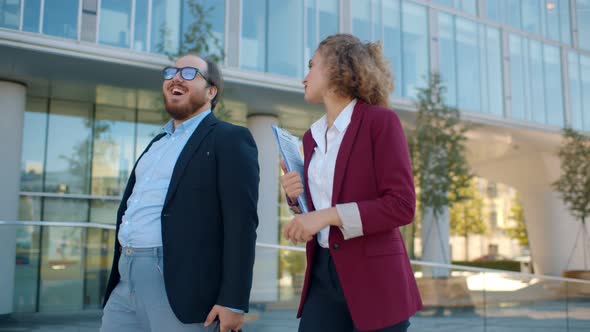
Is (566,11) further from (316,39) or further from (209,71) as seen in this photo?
(209,71)

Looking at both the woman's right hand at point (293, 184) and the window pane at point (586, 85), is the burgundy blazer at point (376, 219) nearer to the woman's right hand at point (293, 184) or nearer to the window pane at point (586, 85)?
the woman's right hand at point (293, 184)

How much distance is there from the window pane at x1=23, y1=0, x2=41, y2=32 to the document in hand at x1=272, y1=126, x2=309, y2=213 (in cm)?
1076

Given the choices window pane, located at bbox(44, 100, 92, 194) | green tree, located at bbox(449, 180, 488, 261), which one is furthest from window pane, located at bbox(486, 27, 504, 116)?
green tree, located at bbox(449, 180, 488, 261)

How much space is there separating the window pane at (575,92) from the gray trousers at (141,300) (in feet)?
73.3

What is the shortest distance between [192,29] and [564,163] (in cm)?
1497

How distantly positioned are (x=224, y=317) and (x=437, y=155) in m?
14.4

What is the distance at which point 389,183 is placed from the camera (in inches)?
81.9

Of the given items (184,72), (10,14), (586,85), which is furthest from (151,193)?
(586,85)

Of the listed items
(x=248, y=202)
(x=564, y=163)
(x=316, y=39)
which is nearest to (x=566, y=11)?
(x=564, y=163)

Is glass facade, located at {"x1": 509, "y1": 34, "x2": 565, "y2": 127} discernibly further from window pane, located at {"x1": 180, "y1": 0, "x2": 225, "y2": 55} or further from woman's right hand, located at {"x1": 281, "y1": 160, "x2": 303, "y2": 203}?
woman's right hand, located at {"x1": 281, "y1": 160, "x2": 303, "y2": 203}

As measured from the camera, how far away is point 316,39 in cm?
1550

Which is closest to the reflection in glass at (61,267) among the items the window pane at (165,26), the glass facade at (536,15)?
the window pane at (165,26)

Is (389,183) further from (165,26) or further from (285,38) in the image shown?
(285,38)

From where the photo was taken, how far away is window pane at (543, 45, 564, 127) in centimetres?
2139
